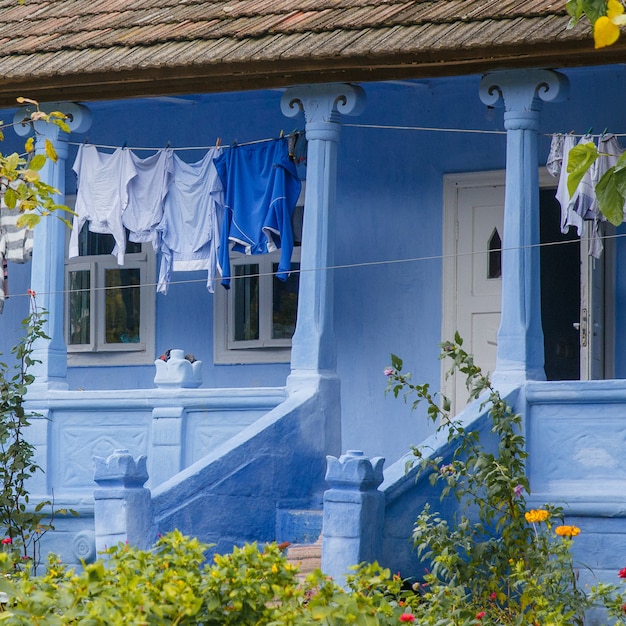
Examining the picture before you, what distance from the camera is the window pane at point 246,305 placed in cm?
1170

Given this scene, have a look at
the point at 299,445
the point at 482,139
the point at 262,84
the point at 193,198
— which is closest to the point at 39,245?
the point at 193,198

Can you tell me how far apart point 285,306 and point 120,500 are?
3.77 meters

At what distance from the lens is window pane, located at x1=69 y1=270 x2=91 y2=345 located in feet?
40.5

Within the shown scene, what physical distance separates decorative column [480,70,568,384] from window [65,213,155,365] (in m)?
4.01

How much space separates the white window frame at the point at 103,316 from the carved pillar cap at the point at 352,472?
→ 14.5 ft

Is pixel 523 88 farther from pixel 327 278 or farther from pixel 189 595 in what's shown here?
pixel 189 595

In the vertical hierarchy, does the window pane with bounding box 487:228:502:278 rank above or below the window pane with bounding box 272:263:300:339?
above

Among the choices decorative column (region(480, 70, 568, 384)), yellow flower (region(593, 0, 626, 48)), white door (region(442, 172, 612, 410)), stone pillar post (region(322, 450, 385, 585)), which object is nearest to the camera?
yellow flower (region(593, 0, 626, 48))

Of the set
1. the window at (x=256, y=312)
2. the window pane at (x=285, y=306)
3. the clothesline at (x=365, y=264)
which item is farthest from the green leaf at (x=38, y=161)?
the window pane at (x=285, y=306)

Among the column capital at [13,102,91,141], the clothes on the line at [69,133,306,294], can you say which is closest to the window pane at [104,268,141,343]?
the clothes on the line at [69,133,306,294]

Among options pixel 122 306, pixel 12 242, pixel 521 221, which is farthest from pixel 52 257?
pixel 521 221

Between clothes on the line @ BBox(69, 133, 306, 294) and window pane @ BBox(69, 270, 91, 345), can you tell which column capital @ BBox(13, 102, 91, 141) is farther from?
window pane @ BBox(69, 270, 91, 345)

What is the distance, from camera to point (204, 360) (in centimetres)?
1185

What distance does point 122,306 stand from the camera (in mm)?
12234
